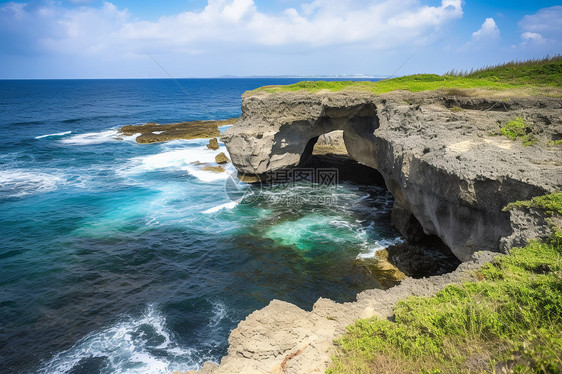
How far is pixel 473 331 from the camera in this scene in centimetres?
639

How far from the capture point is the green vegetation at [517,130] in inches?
568

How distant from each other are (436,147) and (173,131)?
4336 centimetres

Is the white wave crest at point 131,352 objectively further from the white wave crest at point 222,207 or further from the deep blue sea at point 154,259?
the white wave crest at point 222,207

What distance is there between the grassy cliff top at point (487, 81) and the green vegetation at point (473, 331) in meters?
16.6

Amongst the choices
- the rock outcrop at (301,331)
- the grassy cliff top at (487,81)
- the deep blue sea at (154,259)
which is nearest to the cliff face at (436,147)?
the grassy cliff top at (487,81)

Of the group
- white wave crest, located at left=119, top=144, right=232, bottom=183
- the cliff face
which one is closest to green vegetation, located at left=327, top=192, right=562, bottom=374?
the cliff face

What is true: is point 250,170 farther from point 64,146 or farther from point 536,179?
point 64,146

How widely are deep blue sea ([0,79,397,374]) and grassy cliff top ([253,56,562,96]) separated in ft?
28.0

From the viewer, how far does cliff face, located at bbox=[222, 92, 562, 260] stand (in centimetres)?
1153

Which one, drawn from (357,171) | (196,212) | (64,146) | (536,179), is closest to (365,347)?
(536,179)

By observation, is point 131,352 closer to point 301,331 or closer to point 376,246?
point 301,331

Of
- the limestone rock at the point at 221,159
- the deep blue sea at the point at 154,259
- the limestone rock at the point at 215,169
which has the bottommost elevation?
the deep blue sea at the point at 154,259

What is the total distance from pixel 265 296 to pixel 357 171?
20.4m

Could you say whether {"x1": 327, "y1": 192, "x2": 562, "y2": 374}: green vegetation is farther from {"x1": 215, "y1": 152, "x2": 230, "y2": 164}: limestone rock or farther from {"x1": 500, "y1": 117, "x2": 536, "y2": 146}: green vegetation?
{"x1": 215, "y1": 152, "x2": 230, "y2": 164}: limestone rock
